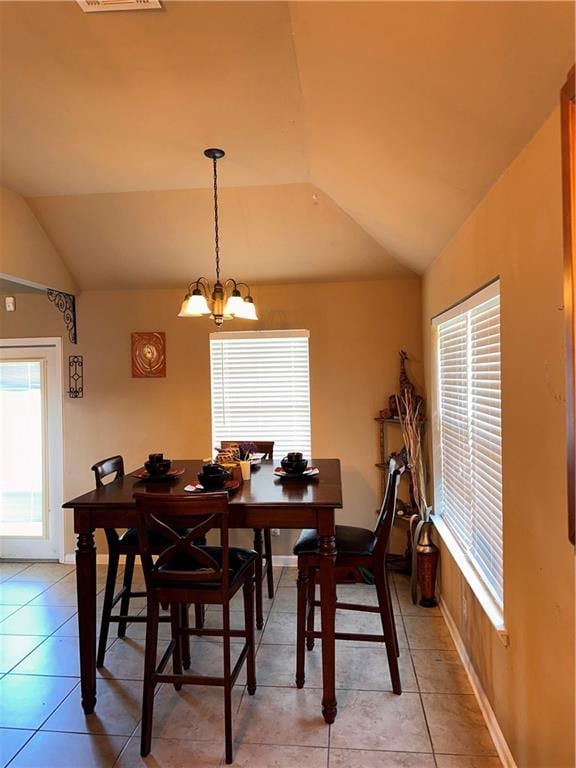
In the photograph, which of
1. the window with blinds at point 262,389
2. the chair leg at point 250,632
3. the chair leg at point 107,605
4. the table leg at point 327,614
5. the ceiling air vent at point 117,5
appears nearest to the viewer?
the ceiling air vent at point 117,5

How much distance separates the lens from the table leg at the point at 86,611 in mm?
2191

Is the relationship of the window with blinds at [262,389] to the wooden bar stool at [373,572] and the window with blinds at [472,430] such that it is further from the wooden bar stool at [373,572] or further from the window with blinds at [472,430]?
the wooden bar stool at [373,572]

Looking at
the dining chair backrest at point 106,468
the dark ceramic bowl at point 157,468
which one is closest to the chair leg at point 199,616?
the dark ceramic bowl at point 157,468

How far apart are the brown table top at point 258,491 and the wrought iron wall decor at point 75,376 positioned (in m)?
1.63

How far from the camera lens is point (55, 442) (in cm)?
414

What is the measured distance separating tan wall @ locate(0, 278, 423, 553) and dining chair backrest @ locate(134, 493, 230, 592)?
76.6 inches

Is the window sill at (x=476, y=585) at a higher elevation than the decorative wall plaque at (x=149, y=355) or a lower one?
lower

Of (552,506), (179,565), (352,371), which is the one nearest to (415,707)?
(179,565)

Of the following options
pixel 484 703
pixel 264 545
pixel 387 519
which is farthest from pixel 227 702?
pixel 264 545

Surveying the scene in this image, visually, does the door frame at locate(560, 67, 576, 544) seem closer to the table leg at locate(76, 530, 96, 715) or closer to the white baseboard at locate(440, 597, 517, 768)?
the white baseboard at locate(440, 597, 517, 768)

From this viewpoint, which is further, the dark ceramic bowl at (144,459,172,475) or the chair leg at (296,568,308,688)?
the dark ceramic bowl at (144,459,172,475)

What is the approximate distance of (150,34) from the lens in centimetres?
166

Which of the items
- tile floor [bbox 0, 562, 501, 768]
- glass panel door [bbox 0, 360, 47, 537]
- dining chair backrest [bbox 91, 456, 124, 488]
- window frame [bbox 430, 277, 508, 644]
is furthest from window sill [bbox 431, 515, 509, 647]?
glass panel door [bbox 0, 360, 47, 537]

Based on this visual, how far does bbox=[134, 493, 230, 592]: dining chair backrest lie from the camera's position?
1.91 m
